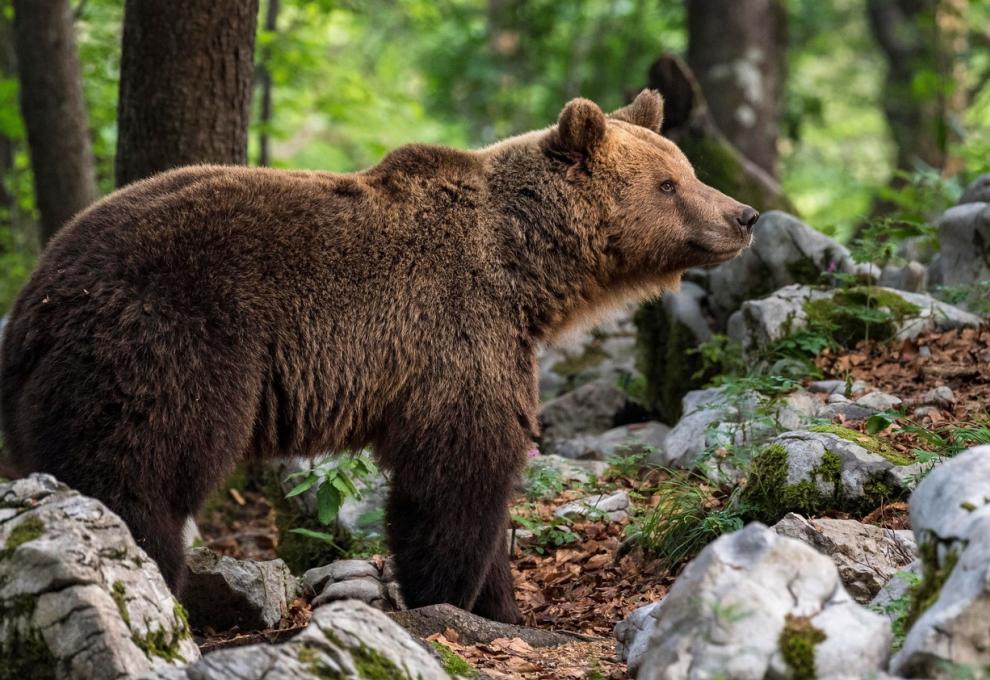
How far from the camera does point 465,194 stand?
6.36m

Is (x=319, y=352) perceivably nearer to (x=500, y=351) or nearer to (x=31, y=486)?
(x=500, y=351)

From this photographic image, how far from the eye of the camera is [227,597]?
6441 millimetres

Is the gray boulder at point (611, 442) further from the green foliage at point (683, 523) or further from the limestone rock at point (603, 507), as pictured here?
the green foliage at point (683, 523)

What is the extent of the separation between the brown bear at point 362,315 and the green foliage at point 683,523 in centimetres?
92

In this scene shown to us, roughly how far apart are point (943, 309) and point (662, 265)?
9.76 feet

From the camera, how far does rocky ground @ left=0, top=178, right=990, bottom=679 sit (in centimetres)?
374

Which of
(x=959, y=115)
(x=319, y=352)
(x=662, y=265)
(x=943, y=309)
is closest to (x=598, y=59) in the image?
(x=959, y=115)

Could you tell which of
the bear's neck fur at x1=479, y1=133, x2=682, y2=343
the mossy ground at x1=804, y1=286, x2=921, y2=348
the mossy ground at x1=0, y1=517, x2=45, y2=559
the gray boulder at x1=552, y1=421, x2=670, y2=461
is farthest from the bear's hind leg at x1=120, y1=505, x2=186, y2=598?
the mossy ground at x1=804, y1=286, x2=921, y2=348

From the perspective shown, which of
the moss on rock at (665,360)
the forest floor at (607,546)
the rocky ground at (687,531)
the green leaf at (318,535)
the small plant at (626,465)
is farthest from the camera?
the moss on rock at (665,360)

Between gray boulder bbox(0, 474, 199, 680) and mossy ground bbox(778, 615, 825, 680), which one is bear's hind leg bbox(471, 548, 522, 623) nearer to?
gray boulder bbox(0, 474, 199, 680)

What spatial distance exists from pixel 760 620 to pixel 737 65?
12.3 meters

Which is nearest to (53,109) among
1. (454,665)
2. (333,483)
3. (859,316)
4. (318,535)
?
(318,535)

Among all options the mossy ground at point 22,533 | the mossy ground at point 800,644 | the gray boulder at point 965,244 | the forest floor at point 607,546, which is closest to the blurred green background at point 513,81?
the gray boulder at point 965,244

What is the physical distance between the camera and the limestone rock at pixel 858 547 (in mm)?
5203
